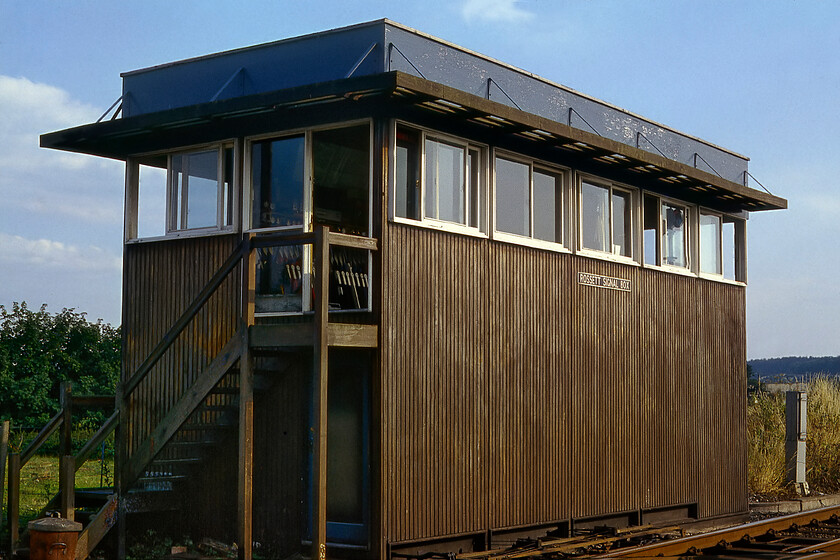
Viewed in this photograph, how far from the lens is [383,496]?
38.9 ft

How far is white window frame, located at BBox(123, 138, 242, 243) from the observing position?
13297 millimetres

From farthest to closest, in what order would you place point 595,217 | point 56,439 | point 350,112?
point 56,439 < point 595,217 < point 350,112

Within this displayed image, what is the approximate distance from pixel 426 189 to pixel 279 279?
6.83 feet

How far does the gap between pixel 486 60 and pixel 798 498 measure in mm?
11786

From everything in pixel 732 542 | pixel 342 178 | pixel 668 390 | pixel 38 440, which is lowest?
pixel 732 542

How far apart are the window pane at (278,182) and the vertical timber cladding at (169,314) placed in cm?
59

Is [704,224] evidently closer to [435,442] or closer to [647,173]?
[647,173]

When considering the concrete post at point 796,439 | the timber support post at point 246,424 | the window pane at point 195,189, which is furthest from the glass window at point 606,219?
the concrete post at point 796,439

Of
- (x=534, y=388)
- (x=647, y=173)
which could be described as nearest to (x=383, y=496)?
(x=534, y=388)

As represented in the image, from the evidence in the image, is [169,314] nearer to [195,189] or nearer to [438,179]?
[195,189]

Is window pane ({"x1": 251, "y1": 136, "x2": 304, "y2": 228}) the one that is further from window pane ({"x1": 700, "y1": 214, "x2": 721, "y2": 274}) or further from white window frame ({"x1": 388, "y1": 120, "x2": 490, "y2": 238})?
window pane ({"x1": 700, "y1": 214, "x2": 721, "y2": 274})

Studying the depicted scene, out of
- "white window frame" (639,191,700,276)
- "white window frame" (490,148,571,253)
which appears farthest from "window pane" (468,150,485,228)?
"white window frame" (639,191,700,276)

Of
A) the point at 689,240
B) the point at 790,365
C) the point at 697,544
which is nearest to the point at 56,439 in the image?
the point at 689,240

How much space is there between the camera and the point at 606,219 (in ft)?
52.7
